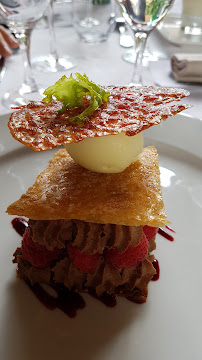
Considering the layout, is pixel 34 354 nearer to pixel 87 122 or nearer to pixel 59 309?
pixel 59 309

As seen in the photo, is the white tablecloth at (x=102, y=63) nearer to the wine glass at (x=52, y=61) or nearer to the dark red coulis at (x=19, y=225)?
the wine glass at (x=52, y=61)

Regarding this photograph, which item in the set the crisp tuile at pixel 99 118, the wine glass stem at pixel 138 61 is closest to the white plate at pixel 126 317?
the crisp tuile at pixel 99 118

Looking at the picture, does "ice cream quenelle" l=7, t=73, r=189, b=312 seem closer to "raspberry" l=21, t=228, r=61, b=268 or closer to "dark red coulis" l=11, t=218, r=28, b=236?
"raspberry" l=21, t=228, r=61, b=268

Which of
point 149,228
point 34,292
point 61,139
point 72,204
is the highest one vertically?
point 61,139

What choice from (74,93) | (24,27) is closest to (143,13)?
(24,27)

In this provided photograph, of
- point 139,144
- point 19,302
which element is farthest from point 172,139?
point 19,302

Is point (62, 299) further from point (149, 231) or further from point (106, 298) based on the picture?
point (149, 231)

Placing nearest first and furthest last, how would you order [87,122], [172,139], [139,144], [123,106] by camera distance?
[87,122]
[123,106]
[139,144]
[172,139]
